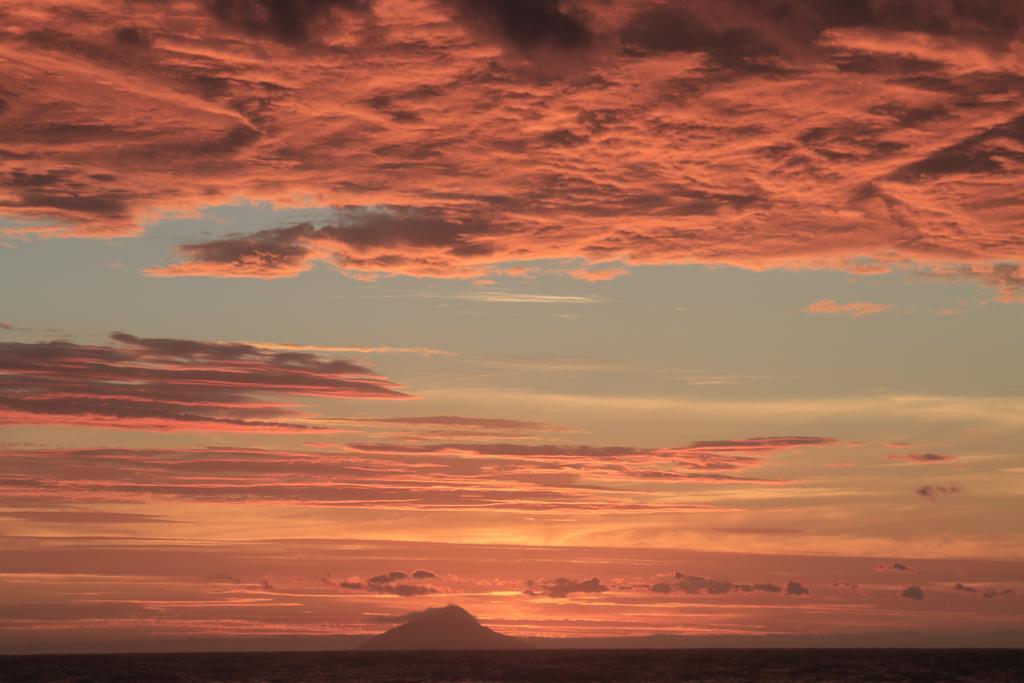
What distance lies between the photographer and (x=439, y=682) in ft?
644

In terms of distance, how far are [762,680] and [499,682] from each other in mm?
46118

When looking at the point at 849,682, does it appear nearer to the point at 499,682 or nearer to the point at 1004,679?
the point at 1004,679

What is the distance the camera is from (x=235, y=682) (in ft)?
654

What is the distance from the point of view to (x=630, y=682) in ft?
648

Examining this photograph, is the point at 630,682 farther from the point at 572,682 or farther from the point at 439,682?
the point at 439,682

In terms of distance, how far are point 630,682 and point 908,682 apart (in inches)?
1942

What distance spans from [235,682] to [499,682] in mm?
46558

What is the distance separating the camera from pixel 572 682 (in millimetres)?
199875

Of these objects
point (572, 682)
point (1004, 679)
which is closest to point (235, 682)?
point (572, 682)

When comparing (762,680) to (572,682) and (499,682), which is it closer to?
(572,682)

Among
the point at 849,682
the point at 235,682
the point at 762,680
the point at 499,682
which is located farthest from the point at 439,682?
the point at 849,682

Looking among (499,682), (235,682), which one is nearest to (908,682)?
(499,682)

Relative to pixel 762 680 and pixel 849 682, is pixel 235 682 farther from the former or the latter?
Result: pixel 849 682

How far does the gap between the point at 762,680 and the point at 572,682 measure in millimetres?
33226
